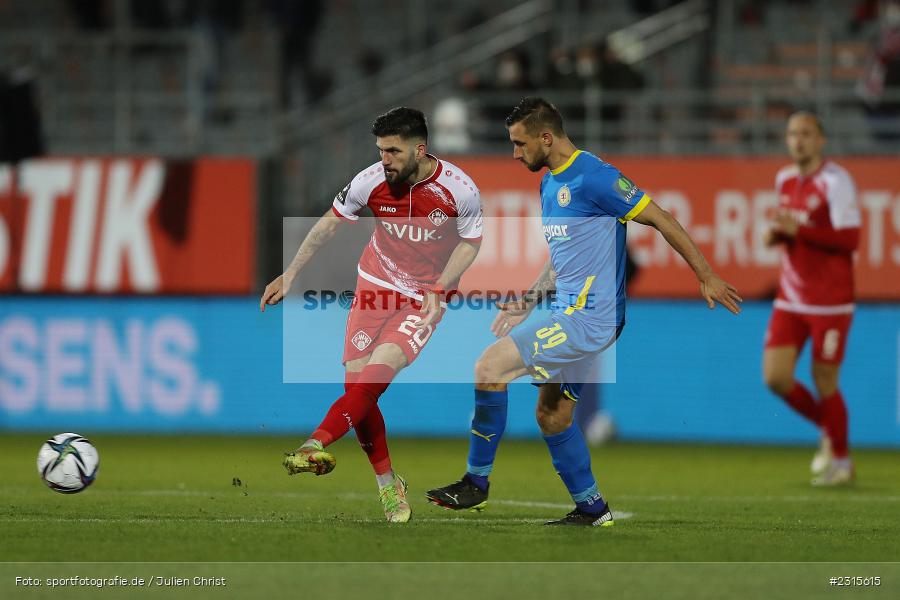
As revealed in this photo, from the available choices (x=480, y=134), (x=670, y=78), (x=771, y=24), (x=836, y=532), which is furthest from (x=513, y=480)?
(x=771, y=24)

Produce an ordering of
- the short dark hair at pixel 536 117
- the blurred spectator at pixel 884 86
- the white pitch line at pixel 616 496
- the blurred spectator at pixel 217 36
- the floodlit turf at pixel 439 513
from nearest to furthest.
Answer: the floodlit turf at pixel 439 513 < the short dark hair at pixel 536 117 < the white pitch line at pixel 616 496 < the blurred spectator at pixel 884 86 < the blurred spectator at pixel 217 36

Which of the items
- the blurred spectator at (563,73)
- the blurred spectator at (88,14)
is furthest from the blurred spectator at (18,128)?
the blurred spectator at (563,73)

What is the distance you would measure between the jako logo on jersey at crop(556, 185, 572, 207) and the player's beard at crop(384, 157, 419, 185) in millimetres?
783

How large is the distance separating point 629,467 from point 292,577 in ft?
21.3

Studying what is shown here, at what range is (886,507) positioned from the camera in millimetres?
9023

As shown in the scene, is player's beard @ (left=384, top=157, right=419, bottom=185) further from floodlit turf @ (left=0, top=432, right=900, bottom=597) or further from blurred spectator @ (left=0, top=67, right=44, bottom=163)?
blurred spectator @ (left=0, top=67, right=44, bottom=163)

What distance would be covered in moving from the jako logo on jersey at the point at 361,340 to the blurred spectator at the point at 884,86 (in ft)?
31.8

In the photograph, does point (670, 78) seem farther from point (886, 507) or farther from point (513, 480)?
point (886, 507)

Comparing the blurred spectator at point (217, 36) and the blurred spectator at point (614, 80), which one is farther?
the blurred spectator at point (217, 36)

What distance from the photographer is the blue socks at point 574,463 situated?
758 centimetres

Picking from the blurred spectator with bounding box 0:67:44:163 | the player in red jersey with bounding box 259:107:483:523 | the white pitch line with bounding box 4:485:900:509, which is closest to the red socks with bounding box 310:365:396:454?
the player in red jersey with bounding box 259:107:483:523

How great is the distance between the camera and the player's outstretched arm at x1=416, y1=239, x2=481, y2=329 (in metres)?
7.68

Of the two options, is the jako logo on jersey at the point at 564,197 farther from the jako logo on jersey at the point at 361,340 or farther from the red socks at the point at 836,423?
the red socks at the point at 836,423

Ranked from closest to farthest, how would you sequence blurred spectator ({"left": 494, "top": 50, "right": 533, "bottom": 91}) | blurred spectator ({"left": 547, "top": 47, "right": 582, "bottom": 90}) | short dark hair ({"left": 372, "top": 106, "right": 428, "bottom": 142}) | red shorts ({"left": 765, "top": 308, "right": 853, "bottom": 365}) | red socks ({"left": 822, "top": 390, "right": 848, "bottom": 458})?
short dark hair ({"left": 372, "top": 106, "right": 428, "bottom": 142}) → red socks ({"left": 822, "top": 390, "right": 848, "bottom": 458}) → red shorts ({"left": 765, "top": 308, "right": 853, "bottom": 365}) → blurred spectator ({"left": 547, "top": 47, "right": 582, "bottom": 90}) → blurred spectator ({"left": 494, "top": 50, "right": 533, "bottom": 91})
